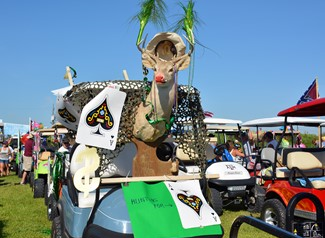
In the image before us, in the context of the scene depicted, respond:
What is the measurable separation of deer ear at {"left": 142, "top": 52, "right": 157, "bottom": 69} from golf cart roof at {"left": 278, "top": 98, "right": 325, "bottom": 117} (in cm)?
268

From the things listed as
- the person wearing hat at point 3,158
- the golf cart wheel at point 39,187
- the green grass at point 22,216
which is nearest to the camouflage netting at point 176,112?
the green grass at point 22,216

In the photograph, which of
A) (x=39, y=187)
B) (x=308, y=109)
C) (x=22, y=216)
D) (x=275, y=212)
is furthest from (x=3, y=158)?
(x=308, y=109)

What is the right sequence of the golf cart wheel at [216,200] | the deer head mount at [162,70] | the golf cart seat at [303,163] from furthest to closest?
the golf cart wheel at [216,200]
the golf cart seat at [303,163]
the deer head mount at [162,70]

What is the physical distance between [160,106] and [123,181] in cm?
66

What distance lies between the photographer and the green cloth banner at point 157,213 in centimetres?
272

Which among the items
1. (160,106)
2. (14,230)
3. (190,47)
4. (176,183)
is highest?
(190,47)

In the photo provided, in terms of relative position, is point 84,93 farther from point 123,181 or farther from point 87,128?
point 123,181

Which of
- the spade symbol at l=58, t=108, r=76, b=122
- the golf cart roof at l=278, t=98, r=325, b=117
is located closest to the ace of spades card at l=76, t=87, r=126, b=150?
the spade symbol at l=58, t=108, r=76, b=122

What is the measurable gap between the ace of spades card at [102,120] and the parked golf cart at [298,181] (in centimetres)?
291

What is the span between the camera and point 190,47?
123 inches

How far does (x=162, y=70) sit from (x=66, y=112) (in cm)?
114

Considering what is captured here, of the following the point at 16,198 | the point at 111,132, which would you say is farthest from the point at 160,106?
the point at 16,198

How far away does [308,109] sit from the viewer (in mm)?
5371

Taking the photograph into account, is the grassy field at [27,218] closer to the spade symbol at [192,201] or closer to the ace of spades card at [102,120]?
the spade symbol at [192,201]
